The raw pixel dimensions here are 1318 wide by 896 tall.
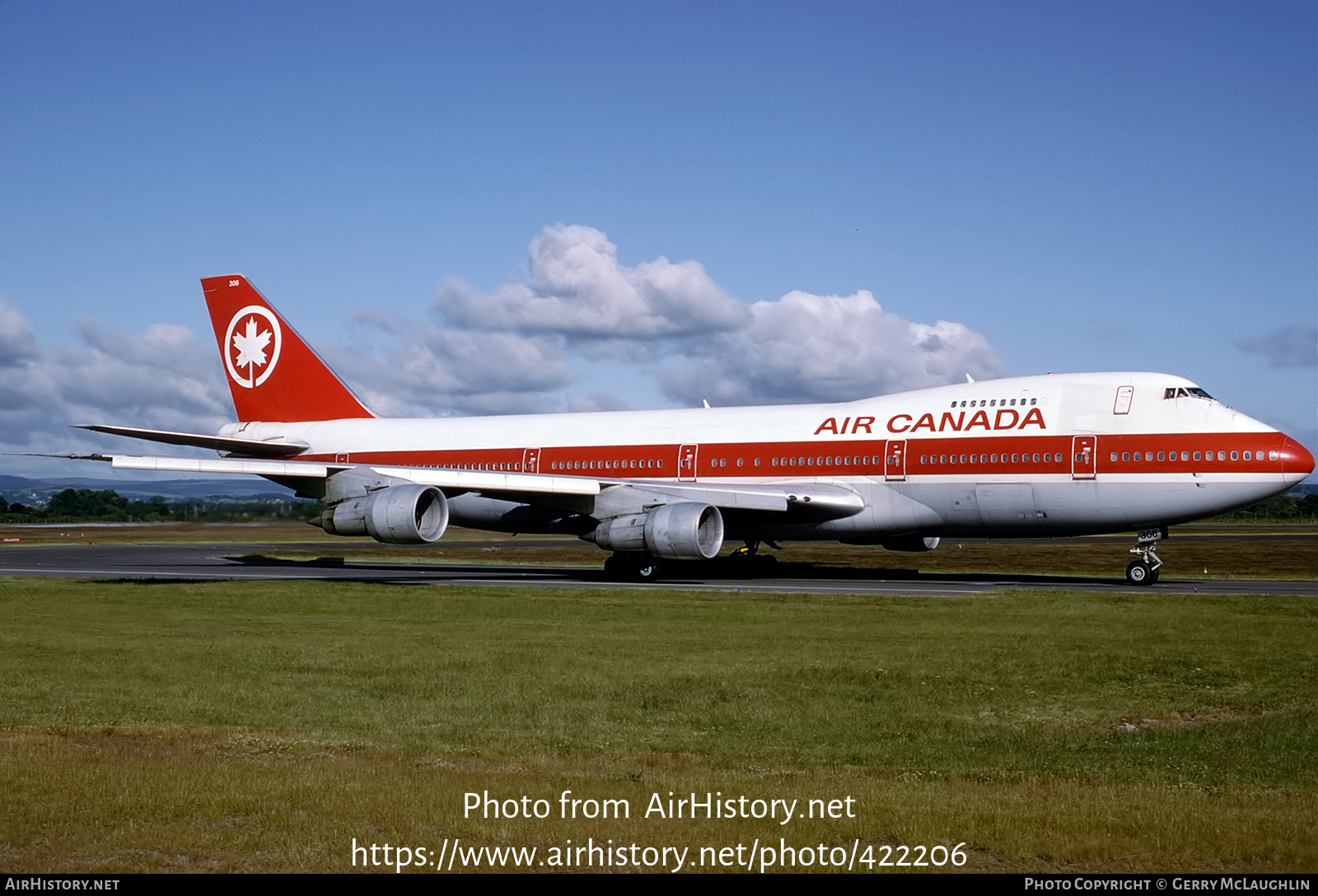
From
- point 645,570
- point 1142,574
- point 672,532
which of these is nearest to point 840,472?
point 672,532

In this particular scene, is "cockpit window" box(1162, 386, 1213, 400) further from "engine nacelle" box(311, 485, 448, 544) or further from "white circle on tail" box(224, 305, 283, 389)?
"white circle on tail" box(224, 305, 283, 389)

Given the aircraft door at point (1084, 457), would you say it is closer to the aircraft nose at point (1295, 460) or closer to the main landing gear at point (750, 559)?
the aircraft nose at point (1295, 460)

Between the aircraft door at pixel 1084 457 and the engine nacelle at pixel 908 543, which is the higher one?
the aircraft door at pixel 1084 457

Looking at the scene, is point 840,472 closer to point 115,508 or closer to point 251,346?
point 251,346

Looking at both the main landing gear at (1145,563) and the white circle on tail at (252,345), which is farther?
the white circle on tail at (252,345)

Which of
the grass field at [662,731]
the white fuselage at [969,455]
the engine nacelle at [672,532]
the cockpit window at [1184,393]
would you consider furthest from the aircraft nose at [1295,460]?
the engine nacelle at [672,532]

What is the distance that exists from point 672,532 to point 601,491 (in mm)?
3361

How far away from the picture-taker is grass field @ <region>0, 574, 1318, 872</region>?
26.0ft

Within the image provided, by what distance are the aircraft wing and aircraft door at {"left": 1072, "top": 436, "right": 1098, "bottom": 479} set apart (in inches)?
222

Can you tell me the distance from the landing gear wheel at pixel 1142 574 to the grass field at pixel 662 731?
25.0 feet

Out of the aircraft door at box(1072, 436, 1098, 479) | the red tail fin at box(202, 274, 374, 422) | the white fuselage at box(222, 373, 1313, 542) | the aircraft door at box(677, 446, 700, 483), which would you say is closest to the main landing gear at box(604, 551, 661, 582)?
the white fuselage at box(222, 373, 1313, 542)

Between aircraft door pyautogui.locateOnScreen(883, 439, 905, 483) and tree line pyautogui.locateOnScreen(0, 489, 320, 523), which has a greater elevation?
aircraft door pyautogui.locateOnScreen(883, 439, 905, 483)

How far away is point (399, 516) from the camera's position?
30.8 meters

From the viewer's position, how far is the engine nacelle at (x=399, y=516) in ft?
101
